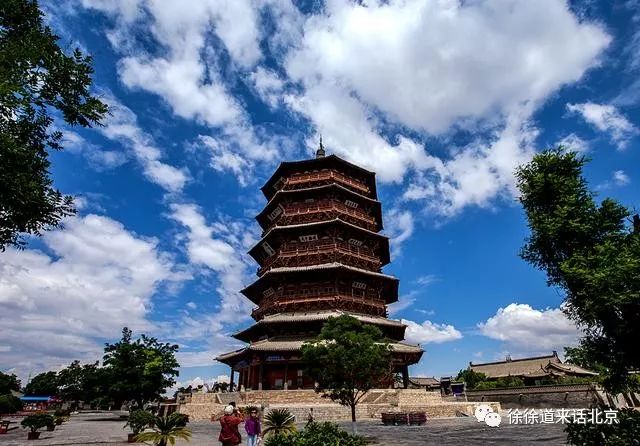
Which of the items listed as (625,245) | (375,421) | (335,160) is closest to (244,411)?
(375,421)

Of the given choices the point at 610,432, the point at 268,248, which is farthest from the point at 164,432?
Answer: the point at 268,248

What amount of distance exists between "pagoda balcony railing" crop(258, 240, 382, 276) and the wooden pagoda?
0.28 ft

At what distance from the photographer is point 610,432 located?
7812mm

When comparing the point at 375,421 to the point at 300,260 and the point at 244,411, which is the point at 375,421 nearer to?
the point at 244,411

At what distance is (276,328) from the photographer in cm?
3158

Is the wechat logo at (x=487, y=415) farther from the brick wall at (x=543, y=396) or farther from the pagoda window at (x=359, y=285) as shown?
the pagoda window at (x=359, y=285)

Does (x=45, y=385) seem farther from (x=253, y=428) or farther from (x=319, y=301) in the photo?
(x=253, y=428)

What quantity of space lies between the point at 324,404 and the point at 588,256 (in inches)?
731

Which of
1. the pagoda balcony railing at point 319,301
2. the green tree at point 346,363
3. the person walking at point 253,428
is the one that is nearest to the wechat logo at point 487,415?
the green tree at point 346,363

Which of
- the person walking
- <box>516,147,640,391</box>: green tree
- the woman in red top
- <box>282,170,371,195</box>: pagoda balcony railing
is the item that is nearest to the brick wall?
<box>516,147,640,391</box>: green tree

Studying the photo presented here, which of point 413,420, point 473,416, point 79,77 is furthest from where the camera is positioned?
point 473,416

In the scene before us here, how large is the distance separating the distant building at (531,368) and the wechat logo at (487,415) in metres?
28.4

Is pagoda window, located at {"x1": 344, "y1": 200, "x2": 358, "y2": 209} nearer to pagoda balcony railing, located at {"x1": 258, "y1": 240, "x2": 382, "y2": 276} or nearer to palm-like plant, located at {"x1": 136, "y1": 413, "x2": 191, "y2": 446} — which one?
pagoda balcony railing, located at {"x1": 258, "y1": 240, "x2": 382, "y2": 276}

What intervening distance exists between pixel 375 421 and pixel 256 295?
59.7ft
